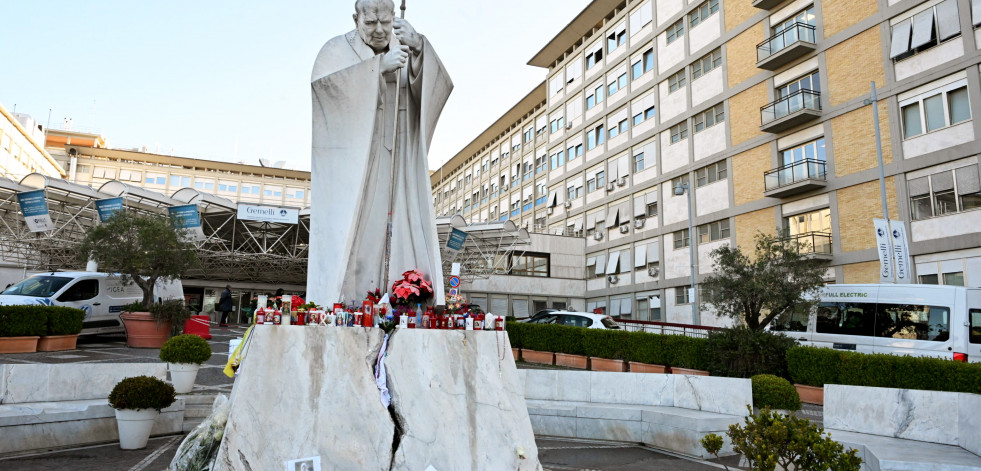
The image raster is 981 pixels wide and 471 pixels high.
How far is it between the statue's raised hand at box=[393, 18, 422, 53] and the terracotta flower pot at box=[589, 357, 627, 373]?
11.2m

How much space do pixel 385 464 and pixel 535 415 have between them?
430 centimetres

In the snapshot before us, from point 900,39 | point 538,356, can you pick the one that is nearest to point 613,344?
point 538,356

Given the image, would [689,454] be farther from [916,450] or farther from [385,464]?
[385,464]

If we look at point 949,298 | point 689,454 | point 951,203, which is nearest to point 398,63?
point 689,454

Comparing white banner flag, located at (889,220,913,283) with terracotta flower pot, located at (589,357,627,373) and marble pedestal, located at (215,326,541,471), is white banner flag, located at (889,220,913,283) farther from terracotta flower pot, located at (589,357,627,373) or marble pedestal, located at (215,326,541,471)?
marble pedestal, located at (215,326,541,471)

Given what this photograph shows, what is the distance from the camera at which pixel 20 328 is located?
45.1 ft

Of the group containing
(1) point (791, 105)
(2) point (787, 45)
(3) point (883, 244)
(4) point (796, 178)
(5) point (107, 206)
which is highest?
(2) point (787, 45)

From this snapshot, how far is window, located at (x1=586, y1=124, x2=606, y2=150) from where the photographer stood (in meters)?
39.8

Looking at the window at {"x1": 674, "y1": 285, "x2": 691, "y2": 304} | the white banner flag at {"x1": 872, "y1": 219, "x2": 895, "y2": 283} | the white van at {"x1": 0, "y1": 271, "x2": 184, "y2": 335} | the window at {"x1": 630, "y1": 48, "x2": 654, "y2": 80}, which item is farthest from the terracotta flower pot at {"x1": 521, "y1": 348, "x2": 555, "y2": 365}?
the window at {"x1": 630, "y1": 48, "x2": 654, "y2": 80}

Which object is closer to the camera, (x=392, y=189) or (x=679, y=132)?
(x=392, y=189)

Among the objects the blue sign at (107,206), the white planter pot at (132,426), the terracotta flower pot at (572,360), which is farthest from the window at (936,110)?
the blue sign at (107,206)

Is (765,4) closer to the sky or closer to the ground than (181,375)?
closer to the sky

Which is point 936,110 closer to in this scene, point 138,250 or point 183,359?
point 183,359

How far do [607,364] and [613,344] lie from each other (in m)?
0.57
